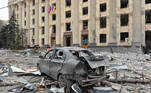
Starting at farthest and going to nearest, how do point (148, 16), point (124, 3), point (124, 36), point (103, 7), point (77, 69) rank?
1. point (103, 7)
2. point (124, 3)
3. point (124, 36)
4. point (148, 16)
5. point (77, 69)

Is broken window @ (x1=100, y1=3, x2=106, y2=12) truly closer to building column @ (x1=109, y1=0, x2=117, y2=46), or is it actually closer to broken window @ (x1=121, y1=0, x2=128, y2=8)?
building column @ (x1=109, y1=0, x2=117, y2=46)

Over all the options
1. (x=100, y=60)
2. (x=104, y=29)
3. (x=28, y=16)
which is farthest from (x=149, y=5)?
(x=28, y=16)

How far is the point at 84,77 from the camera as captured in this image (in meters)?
4.83

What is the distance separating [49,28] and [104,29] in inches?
729

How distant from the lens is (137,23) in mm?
25953

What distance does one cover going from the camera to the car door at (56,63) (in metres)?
5.50

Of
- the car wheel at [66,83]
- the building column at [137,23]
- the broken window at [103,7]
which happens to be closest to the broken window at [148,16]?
the building column at [137,23]

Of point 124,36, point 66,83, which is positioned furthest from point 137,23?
point 66,83

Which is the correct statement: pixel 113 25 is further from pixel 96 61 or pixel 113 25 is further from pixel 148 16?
pixel 96 61

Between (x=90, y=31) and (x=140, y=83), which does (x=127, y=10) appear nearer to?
(x=90, y=31)

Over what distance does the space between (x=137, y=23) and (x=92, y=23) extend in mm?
9673

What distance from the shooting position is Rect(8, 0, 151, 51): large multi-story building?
85.5ft

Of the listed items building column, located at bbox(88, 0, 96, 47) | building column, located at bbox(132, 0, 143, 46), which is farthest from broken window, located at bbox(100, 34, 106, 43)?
building column, located at bbox(132, 0, 143, 46)

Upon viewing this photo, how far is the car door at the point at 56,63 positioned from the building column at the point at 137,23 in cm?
2323
